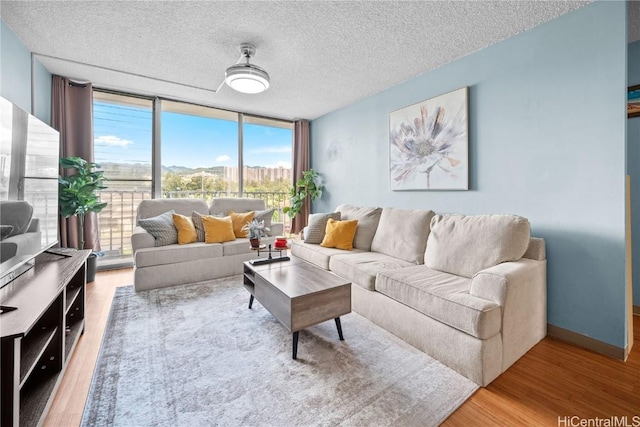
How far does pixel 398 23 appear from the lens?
2246 mm

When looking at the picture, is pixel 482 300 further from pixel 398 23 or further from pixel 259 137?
pixel 259 137

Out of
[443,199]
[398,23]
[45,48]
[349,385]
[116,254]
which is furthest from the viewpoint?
[116,254]

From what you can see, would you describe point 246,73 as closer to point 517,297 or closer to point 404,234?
point 404,234

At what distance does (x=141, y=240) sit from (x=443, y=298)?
3.06 meters

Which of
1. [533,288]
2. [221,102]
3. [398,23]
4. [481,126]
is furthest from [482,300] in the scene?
[221,102]

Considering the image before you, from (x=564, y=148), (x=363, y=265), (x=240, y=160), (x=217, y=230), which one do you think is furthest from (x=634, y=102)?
(x=240, y=160)

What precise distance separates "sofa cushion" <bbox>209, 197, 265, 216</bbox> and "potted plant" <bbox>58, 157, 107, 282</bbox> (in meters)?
1.29

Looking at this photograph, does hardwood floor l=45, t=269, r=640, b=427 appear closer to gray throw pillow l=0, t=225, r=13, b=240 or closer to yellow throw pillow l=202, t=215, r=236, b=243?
gray throw pillow l=0, t=225, r=13, b=240

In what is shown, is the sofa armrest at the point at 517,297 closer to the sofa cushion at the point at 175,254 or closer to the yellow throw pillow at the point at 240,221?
the sofa cushion at the point at 175,254

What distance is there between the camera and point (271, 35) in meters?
2.41

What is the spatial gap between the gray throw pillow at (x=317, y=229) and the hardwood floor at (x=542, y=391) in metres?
2.21

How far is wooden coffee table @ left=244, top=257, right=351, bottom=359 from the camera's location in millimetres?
1806

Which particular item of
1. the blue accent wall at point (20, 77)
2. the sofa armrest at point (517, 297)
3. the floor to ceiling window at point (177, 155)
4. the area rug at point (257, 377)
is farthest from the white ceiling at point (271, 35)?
the area rug at point (257, 377)

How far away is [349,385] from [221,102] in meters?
4.12
